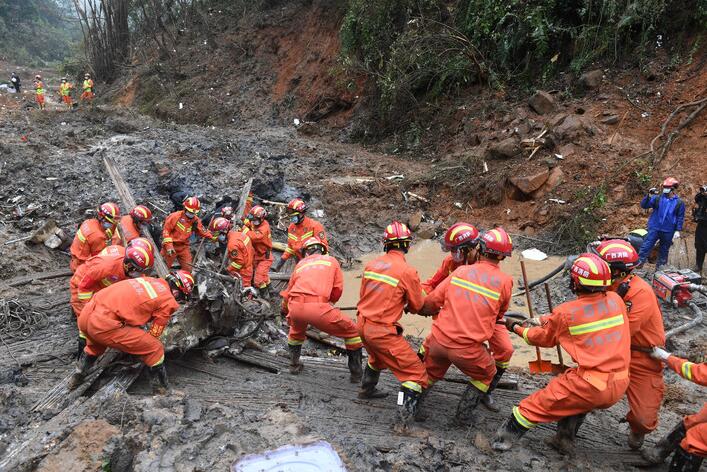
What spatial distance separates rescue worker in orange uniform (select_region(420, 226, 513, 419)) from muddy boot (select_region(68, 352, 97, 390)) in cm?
303

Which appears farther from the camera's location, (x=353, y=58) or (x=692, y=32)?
(x=353, y=58)

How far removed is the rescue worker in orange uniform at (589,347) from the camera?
311 centimetres

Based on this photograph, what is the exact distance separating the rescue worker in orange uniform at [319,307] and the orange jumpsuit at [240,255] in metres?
2.08

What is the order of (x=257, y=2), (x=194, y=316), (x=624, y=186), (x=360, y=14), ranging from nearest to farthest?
(x=194, y=316) → (x=624, y=186) → (x=360, y=14) → (x=257, y=2)

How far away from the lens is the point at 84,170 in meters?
10.3

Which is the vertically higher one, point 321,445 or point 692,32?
point 692,32

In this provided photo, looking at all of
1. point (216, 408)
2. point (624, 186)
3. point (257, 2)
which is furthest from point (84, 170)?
point (257, 2)

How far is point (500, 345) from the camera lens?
13.1 ft

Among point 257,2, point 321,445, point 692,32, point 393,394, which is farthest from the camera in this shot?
point 257,2

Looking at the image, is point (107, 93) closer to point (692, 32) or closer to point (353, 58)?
point (353, 58)

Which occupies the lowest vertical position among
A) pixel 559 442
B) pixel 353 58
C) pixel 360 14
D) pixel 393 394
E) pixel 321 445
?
pixel 393 394

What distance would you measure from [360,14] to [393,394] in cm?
1374

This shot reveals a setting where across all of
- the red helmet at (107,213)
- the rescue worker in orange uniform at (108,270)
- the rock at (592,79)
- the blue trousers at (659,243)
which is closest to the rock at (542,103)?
the rock at (592,79)

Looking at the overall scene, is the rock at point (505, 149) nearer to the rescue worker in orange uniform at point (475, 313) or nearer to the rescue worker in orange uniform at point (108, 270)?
the rescue worker in orange uniform at point (475, 313)
